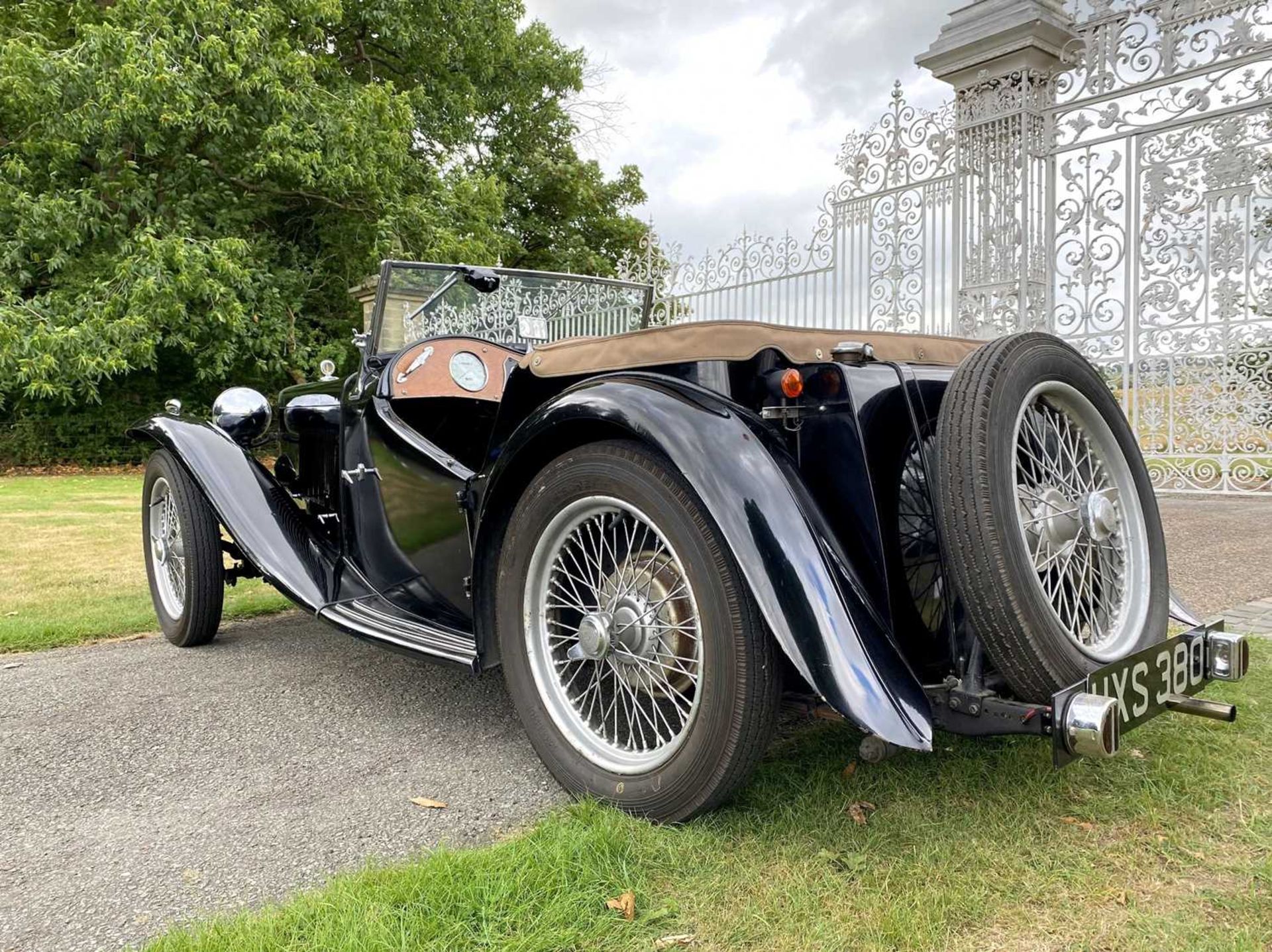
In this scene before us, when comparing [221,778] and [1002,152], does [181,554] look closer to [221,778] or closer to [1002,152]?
[221,778]

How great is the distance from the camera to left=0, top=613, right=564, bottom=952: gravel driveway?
5.86 feet

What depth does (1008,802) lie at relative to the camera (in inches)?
79.6

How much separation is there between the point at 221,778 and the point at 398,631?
629 millimetres

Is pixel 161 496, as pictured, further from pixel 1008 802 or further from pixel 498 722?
pixel 1008 802

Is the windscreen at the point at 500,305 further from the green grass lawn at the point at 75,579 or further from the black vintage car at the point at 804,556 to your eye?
the green grass lawn at the point at 75,579

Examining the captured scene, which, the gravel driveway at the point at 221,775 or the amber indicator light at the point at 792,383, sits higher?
the amber indicator light at the point at 792,383

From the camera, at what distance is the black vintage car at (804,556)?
170 centimetres

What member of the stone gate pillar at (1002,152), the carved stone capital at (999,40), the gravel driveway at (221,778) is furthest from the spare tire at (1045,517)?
the carved stone capital at (999,40)

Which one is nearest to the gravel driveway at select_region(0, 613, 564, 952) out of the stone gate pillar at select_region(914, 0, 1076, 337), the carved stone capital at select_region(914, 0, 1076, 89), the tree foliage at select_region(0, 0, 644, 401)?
the stone gate pillar at select_region(914, 0, 1076, 337)

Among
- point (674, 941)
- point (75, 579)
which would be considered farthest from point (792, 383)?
point (75, 579)

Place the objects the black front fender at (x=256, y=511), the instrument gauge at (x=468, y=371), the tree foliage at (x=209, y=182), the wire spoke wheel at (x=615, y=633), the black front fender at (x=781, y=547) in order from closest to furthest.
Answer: the black front fender at (x=781, y=547), the wire spoke wheel at (x=615, y=633), the black front fender at (x=256, y=511), the instrument gauge at (x=468, y=371), the tree foliage at (x=209, y=182)

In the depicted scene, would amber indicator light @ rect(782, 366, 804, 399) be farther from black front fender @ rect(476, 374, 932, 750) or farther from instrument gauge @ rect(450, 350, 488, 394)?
instrument gauge @ rect(450, 350, 488, 394)

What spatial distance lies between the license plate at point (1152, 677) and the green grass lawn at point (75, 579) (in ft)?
13.4

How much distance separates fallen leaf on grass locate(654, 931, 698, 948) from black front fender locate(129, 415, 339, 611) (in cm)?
195
